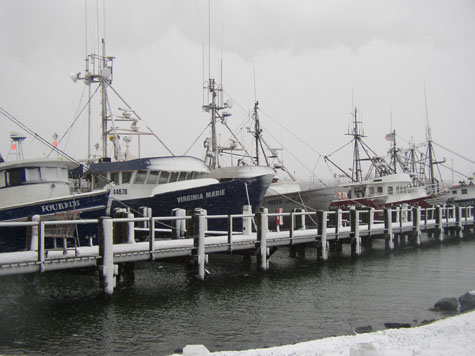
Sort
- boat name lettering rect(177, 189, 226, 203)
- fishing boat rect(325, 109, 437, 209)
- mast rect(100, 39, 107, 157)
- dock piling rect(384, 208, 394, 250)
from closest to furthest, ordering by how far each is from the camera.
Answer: boat name lettering rect(177, 189, 226, 203) < dock piling rect(384, 208, 394, 250) < mast rect(100, 39, 107, 157) < fishing boat rect(325, 109, 437, 209)

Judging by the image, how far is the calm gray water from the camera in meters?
8.82

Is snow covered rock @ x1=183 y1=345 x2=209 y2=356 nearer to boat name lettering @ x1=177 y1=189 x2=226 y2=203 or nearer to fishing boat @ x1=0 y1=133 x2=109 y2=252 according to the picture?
fishing boat @ x1=0 y1=133 x2=109 y2=252

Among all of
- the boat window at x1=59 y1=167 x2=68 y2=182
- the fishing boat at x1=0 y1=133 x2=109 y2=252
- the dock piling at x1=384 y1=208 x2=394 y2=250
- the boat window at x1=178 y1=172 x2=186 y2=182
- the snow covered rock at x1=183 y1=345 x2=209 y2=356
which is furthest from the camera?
the boat window at x1=178 y1=172 x2=186 y2=182

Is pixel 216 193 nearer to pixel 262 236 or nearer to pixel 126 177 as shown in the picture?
pixel 126 177

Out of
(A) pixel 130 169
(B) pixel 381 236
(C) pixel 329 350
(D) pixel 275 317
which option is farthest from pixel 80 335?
(B) pixel 381 236

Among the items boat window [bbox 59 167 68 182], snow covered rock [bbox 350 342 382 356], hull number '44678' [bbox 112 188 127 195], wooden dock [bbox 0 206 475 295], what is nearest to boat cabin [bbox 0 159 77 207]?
boat window [bbox 59 167 68 182]

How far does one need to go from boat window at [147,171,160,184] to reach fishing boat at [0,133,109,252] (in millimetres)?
3608

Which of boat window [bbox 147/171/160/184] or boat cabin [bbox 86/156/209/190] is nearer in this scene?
boat cabin [bbox 86/156/209/190]

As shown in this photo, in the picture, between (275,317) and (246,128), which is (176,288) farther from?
(246,128)

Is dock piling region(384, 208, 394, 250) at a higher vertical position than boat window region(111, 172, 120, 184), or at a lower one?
lower

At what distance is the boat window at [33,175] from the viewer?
18703 mm

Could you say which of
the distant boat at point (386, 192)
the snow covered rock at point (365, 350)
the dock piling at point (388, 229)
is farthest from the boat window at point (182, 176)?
the distant boat at point (386, 192)

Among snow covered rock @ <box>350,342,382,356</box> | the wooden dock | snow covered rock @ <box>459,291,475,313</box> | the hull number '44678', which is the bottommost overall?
snow covered rock @ <box>459,291,475,313</box>

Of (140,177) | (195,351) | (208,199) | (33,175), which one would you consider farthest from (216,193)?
(195,351)
